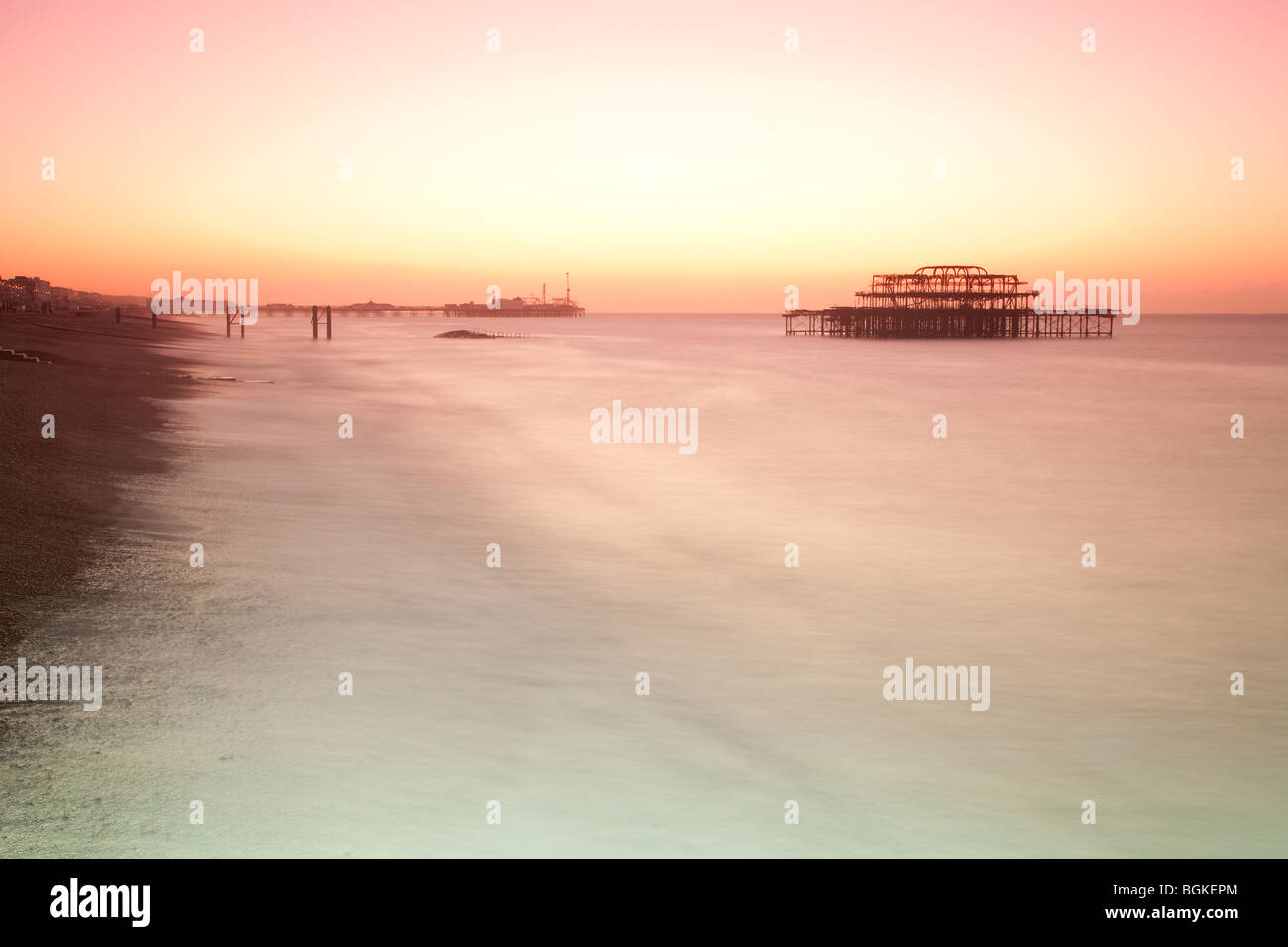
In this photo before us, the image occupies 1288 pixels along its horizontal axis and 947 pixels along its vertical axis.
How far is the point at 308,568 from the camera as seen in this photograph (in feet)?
39.8

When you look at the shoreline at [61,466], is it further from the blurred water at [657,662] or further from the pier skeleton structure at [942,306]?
the pier skeleton structure at [942,306]

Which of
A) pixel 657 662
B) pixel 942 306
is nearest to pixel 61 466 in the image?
pixel 657 662

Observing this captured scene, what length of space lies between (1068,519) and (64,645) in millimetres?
14693

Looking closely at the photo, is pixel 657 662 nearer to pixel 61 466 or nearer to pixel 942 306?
pixel 61 466

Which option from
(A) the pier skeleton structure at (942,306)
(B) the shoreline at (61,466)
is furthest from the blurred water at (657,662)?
(A) the pier skeleton structure at (942,306)

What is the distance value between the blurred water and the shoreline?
1.53 ft

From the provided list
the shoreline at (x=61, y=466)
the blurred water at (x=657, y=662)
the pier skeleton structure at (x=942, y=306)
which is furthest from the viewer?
the pier skeleton structure at (x=942, y=306)

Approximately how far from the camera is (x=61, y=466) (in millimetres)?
15281

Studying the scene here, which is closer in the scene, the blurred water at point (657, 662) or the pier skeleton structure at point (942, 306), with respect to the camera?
the blurred water at point (657, 662)

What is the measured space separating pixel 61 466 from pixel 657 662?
10.3 m

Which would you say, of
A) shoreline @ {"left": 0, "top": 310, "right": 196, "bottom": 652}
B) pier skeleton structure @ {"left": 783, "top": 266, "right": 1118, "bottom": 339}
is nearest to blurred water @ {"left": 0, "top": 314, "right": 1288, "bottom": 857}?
shoreline @ {"left": 0, "top": 310, "right": 196, "bottom": 652}

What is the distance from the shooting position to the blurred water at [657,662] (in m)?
6.46

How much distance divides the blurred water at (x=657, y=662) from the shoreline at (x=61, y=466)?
465 mm

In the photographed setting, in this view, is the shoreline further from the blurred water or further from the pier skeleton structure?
the pier skeleton structure
